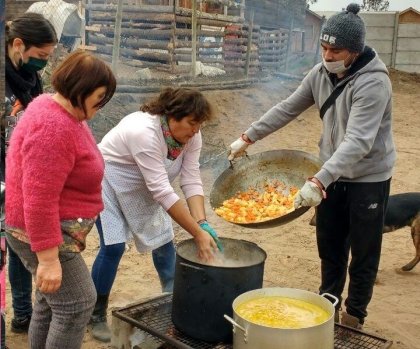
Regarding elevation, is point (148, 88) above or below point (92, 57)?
below

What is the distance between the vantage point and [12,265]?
339cm

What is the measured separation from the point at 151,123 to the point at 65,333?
1.25 m

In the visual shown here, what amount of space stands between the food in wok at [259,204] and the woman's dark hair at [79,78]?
4.22 feet

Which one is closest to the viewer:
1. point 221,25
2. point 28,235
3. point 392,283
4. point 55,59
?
point 28,235

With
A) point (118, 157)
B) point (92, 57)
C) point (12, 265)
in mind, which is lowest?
point (12, 265)

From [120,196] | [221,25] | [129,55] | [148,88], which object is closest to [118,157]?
[120,196]

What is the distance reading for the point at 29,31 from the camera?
9.37 feet

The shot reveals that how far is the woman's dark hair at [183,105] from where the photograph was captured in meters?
3.03

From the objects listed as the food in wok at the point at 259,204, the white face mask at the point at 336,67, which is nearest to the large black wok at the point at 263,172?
the food in wok at the point at 259,204

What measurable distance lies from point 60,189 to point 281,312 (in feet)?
4.30

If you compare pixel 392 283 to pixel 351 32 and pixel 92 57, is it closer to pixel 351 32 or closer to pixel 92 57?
pixel 351 32

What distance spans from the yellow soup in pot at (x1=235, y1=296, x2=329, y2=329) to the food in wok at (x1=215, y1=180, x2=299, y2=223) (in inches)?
18.7

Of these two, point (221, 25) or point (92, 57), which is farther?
point (221, 25)

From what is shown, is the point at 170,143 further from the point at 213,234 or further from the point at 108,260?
the point at 108,260
